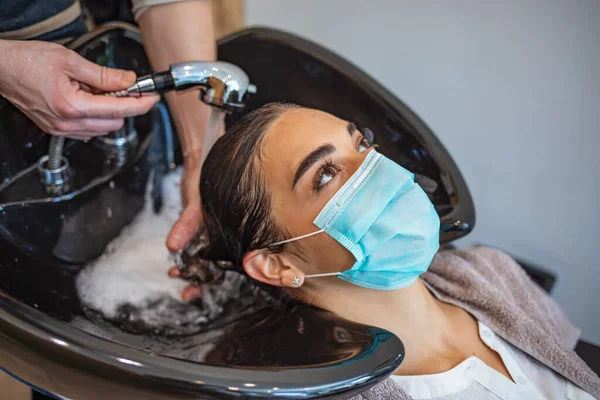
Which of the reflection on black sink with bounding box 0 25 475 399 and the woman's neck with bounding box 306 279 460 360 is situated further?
the woman's neck with bounding box 306 279 460 360

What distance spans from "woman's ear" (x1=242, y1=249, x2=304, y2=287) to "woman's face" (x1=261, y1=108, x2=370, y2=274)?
0.02 metres

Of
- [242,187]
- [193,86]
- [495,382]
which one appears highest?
[193,86]

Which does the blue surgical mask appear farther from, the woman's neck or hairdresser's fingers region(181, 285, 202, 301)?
hairdresser's fingers region(181, 285, 202, 301)

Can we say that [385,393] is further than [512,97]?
No

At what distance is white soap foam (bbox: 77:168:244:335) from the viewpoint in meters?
1.08

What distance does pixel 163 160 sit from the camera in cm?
130

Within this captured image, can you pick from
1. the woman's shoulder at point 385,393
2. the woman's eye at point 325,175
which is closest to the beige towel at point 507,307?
the woman's shoulder at point 385,393

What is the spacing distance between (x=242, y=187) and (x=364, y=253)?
0.72 feet

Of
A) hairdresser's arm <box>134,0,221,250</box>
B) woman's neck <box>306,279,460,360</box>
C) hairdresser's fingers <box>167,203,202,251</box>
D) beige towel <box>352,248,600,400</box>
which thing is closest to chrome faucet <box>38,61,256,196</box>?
hairdresser's arm <box>134,0,221,250</box>

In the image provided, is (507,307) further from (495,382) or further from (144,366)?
(144,366)

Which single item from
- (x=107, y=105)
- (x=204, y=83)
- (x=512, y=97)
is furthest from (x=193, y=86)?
(x=512, y=97)

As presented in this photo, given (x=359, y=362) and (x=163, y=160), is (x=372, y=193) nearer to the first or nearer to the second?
(x=359, y=362)

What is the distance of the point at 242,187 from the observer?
0.89 m

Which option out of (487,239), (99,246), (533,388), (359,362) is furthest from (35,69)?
(487,239)
